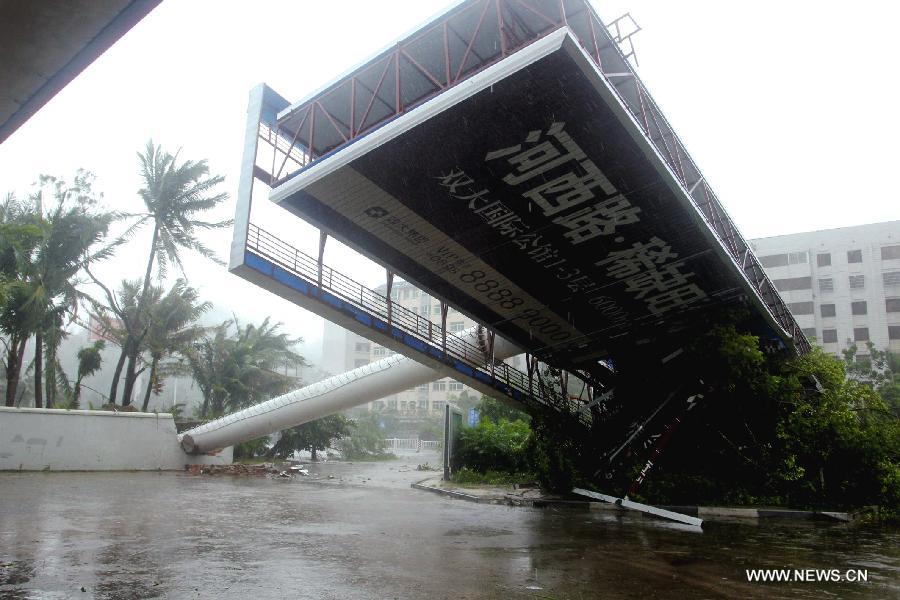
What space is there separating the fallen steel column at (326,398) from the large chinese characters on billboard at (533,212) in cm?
397

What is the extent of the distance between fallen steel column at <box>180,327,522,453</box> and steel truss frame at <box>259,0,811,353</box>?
28.9 feet

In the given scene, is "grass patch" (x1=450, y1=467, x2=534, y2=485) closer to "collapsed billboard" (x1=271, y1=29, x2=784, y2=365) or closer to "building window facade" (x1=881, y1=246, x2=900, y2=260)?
"collapsed billboard" (x1=271, y1=29, x2=784, y2=365)

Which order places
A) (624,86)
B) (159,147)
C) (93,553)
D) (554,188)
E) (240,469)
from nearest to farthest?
(93,553), (554,188), (624,86), (240,469), (159,147)

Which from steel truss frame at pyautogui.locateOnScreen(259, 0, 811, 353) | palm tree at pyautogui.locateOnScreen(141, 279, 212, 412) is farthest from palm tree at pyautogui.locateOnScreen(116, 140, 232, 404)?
steel truss frame at pyautogui.locateOnScreen(259, 0, 811, 353)

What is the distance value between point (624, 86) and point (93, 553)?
48.9 feet

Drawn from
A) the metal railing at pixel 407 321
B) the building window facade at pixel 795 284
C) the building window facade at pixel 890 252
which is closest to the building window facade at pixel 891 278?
the building window facade at pixel 890 252

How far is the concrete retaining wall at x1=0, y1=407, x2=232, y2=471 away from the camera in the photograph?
2295 cm

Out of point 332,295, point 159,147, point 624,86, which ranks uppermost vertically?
point 159,147

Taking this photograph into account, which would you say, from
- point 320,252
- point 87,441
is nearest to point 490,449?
point 320,252

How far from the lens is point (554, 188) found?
13953mm

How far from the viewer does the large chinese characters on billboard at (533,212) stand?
1205 cm

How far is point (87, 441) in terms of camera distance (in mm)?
24844

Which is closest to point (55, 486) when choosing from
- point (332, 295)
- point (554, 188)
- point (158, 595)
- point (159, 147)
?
point (332, 295)

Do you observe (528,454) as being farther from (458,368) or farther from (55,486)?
(55,486)
